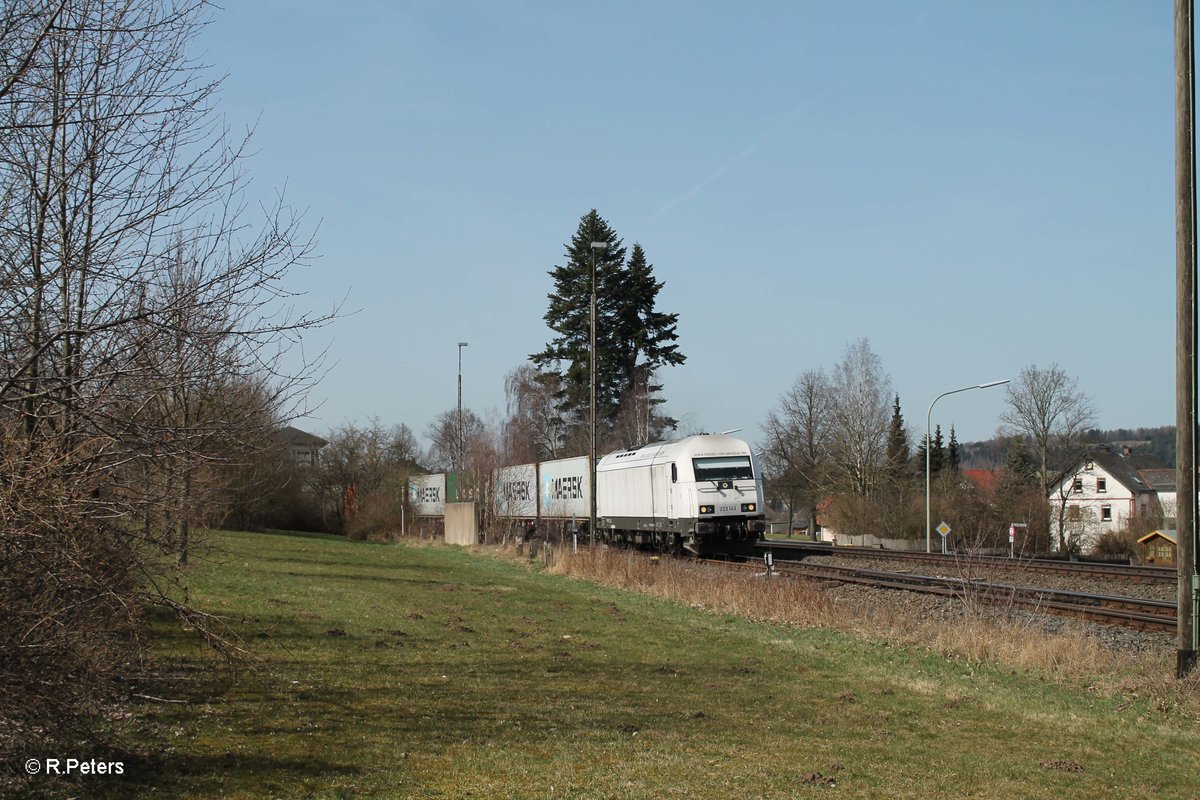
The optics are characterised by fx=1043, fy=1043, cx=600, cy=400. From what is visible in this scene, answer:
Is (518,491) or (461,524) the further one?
(518,491)

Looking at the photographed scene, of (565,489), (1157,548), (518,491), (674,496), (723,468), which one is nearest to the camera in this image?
(723,468)

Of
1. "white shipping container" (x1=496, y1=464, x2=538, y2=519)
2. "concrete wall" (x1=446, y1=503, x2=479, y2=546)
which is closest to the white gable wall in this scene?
"white shipping container" (x1=496, y1=464, x2=538, y2=519)

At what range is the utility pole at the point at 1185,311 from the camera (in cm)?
1086

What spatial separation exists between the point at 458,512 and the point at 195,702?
36.0m

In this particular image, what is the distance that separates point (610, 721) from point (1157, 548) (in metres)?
35.5

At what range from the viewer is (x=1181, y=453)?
11.0m

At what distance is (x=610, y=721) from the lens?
8.63 metres

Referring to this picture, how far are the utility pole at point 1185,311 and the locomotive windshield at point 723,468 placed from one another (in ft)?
63.3

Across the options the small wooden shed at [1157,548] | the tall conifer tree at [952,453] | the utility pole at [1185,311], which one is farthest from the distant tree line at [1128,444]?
the utility pole at [1185,311]

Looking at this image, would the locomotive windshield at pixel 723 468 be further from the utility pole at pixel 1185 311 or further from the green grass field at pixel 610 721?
the utility pole at pixel 1185 311

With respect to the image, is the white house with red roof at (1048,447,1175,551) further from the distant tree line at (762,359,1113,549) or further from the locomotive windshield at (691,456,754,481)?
the locomotive windshield at (691,456,754,481)

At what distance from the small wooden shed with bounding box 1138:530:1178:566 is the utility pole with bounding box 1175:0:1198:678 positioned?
95.5 ft

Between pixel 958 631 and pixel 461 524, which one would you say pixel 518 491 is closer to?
pixel 461 524

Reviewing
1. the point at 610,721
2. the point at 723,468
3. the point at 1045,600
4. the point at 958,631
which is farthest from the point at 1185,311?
the point at 723,468
